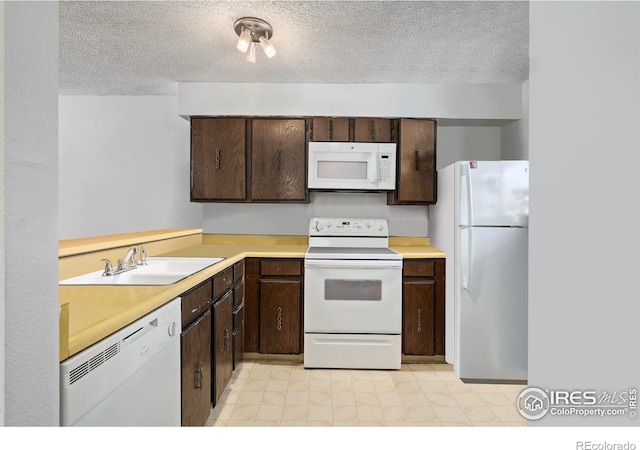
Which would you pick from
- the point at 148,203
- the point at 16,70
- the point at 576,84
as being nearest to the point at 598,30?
the point at 576,84

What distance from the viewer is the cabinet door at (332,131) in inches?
123

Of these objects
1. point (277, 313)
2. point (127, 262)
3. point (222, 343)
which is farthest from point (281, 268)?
point (127, 262)

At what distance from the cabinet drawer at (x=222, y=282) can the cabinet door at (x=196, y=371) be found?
16 cm

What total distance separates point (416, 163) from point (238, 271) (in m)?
1.74

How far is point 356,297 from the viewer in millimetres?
2738

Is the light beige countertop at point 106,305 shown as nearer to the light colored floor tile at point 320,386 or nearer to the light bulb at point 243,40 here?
the light colored floor tile at point 320,386

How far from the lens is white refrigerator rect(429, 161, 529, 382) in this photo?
2.52 meters

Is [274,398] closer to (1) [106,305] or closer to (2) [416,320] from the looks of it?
(2) [416,320]

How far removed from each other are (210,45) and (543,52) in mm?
2323

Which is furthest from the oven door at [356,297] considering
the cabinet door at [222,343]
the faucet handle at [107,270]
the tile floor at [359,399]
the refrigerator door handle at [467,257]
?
the faucet handle at [107,270]

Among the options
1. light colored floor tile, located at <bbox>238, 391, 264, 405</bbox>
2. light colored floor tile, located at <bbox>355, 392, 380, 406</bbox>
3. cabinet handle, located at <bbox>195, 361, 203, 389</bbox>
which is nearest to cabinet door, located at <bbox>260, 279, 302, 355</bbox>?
light colored floor tile, located at <bbox>238, 391, 264, 405</bbox>

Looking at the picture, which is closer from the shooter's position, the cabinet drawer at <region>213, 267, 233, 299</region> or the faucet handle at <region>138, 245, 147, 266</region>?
the cabinet drawer at <region>213, 267, 233, 299</region>

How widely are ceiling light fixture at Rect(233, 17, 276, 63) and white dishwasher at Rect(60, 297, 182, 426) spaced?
1.53m

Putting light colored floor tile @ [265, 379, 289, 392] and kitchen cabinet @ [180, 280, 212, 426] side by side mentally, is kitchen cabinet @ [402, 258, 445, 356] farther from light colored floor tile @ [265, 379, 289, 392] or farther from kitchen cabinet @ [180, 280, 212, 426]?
kitchen cabinet @ [180, 280, 212, 426]
